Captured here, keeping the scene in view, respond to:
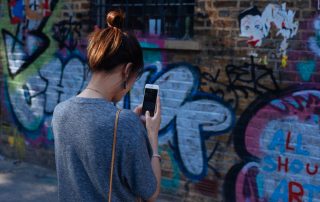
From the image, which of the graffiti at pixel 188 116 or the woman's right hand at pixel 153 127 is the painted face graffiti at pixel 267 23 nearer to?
the graffiti at pixel 188 116

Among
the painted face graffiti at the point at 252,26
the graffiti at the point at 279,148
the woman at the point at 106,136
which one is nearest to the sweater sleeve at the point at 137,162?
the woman at the point at 106,136

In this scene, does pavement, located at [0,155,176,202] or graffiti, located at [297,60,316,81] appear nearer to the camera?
graffiti, located at [297,60,316,81]

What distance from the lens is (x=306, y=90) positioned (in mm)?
4414

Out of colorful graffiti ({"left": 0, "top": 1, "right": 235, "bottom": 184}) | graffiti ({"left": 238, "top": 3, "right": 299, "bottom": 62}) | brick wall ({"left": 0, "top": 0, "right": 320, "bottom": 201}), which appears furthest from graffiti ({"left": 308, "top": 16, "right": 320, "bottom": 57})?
colorful graffiti ({"left": 0, "top": 1, "right": 235, "bottom": 184})

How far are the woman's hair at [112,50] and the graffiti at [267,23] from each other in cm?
264

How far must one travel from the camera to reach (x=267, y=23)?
4590mm

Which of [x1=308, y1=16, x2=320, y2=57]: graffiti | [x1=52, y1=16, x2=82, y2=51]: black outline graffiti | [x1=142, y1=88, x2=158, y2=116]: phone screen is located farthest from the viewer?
[x1=52, y1=16, x2=82, y2=51]: black outline graffiti

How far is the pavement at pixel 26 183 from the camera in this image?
18.7 ft

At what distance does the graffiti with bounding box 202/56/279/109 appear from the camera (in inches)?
182

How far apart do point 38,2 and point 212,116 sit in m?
2.89

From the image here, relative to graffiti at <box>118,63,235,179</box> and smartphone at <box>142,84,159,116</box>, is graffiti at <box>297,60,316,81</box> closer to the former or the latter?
graffiti at <box>118,63,235,179</box>

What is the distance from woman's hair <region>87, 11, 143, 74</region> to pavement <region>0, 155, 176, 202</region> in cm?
356

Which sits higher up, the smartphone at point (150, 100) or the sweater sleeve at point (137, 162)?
the smartphone at point (150, 100)

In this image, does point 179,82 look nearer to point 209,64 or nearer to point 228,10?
point 209,64
